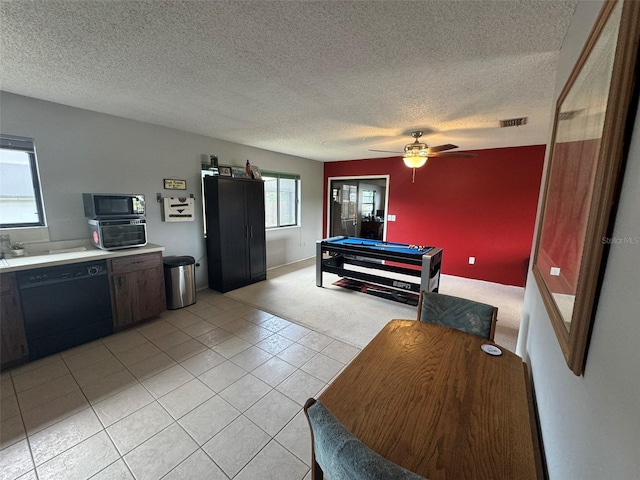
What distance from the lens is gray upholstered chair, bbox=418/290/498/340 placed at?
64.0 inches

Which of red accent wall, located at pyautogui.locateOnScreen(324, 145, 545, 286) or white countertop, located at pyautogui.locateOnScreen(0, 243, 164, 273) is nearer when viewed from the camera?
white countertop, located at pyautogui.locateOnScreen(0, 243, 164, 273)

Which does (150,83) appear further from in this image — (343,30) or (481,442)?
(481,442)

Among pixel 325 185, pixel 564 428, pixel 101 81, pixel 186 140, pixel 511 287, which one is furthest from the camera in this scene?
pixel 325 185

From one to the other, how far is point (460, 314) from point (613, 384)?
4.25 ft

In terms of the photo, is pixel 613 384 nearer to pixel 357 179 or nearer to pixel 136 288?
pixel 136 288

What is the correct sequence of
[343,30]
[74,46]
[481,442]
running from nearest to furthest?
[481,442], [343,30], [74,46]

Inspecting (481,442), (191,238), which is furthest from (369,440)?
(191,238)

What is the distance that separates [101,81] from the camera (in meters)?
2.15

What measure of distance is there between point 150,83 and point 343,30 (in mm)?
1717

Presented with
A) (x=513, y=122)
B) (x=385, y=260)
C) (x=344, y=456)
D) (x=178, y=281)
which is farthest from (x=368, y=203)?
(x=344, y=456)

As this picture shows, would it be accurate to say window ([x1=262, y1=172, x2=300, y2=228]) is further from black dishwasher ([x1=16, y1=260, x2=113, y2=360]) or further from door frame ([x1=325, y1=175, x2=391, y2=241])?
black dishwasher ([x1=16, y1=260, x2=113, y2=360])

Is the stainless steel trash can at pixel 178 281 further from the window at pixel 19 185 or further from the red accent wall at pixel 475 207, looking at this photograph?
the red accent wall at pixel 475 207

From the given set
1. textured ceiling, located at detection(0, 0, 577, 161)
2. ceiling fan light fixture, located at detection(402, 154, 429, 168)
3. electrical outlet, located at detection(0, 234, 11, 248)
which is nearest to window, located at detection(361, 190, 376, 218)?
ceiling fan light fixture, located at detection(402, 154, 429, 168)

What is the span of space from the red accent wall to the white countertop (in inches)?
180
